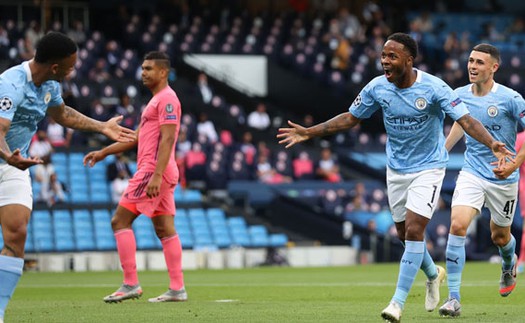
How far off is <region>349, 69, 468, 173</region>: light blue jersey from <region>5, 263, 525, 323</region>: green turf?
1581 millimetres

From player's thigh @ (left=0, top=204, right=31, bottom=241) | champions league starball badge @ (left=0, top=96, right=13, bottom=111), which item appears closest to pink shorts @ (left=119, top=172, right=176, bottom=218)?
player's thigh @ (left=0, top=204, right=31, bottom=241)

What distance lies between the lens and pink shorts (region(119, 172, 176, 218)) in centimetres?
1390

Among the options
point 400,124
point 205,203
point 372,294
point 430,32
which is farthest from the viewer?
point 430,32

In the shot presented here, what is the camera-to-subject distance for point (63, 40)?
34.1 feet

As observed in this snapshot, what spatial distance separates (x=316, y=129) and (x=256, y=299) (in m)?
3.52

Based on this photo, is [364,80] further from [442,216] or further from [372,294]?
[372,294]

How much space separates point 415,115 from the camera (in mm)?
11773

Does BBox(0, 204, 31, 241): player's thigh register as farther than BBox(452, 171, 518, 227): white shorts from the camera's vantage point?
No

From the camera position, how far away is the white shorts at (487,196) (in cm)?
1313

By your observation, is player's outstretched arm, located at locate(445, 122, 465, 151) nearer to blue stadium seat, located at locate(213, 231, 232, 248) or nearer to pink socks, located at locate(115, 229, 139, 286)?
pink socks, located at locate(115, 229, 139, 286)

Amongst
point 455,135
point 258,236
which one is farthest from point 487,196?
point 258,236

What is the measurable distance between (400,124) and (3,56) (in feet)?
74.6

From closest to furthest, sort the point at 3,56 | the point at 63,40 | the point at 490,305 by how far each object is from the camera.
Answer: the point at 63,40 → the point at 490,305 → the point at 3,56

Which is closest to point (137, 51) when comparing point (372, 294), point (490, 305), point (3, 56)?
point (3, 56)
